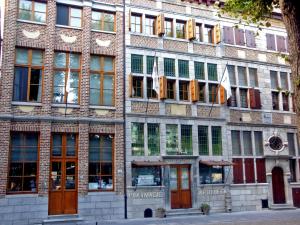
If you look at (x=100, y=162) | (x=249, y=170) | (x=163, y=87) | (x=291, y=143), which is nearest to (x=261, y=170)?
(x=249, y=170)

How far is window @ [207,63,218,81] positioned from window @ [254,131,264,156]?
4.10 m

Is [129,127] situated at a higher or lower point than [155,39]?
lower

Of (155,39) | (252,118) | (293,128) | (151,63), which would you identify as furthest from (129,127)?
(293,128)

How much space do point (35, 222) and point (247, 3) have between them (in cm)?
1235

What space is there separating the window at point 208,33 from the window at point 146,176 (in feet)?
27.1

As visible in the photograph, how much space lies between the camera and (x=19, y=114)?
16.5m

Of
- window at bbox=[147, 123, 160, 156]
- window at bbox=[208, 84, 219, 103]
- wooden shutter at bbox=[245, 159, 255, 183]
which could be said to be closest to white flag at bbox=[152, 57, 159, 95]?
window at bbox=[147, 123, 160, 156]

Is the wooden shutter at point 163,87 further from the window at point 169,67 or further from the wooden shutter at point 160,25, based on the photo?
the wooden shutter at point 160,25

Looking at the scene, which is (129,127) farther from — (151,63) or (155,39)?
(155,39)

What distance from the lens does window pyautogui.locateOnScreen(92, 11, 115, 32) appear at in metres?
→ 19.0

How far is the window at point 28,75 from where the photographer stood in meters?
16.9

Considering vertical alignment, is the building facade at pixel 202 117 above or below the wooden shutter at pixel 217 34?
below

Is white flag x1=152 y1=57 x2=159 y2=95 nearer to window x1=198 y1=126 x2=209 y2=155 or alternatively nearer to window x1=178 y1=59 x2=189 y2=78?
window x1=178 y1=59 x2=189 y2=78

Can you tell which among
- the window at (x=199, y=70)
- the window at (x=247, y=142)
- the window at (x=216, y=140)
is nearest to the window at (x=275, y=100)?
the window at (x=247, y=142)
